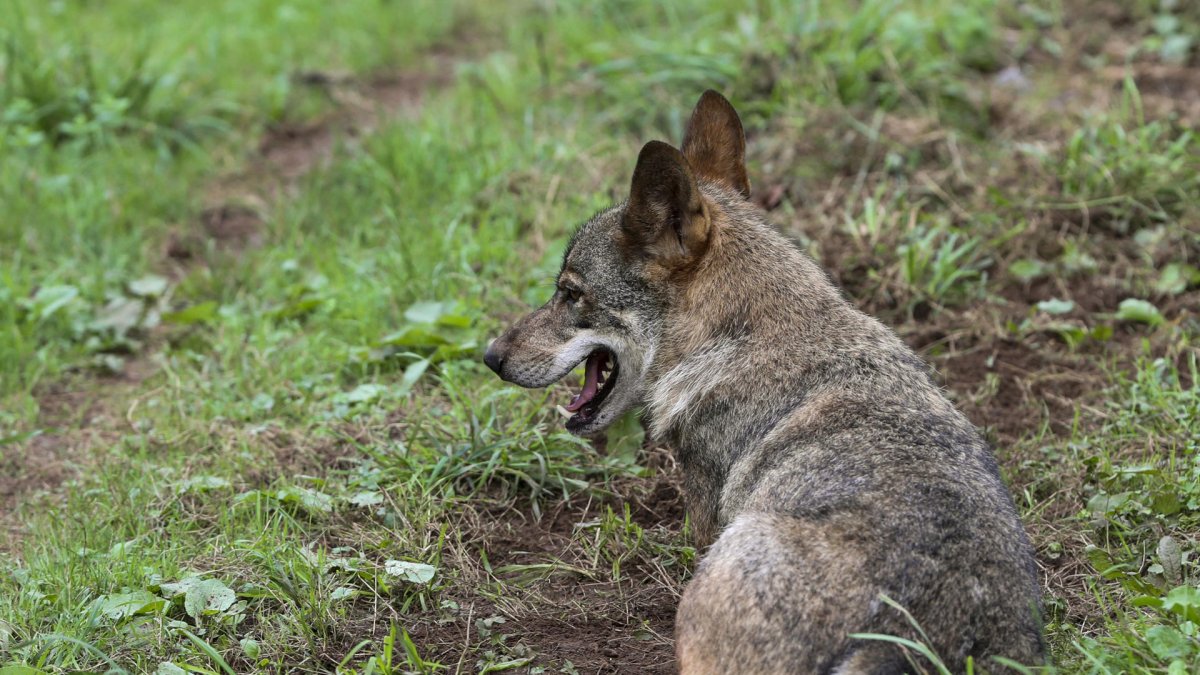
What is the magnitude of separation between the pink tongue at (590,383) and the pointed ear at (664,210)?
1.81ft

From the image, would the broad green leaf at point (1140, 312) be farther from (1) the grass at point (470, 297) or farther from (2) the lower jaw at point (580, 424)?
(2) the lower jaw at point (580, 424)

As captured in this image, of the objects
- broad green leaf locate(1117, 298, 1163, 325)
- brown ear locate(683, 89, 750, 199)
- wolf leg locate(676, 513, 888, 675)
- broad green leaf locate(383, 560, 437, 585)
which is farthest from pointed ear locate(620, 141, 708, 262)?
broad green leaf locate(1117, 298, 1163, 325)

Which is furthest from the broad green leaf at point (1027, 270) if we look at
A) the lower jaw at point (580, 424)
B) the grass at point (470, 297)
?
the lower jaw at point (580, 424)

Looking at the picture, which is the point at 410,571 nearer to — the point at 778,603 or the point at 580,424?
the point at 580,424

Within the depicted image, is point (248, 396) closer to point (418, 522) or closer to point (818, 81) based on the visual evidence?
point (418, 522)

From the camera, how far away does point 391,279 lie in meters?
6.52

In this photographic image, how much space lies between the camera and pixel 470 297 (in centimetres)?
634

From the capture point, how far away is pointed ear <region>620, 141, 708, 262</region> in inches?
166

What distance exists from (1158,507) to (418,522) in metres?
2.79

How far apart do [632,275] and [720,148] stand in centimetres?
81

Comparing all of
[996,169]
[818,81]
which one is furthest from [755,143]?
[996,169]

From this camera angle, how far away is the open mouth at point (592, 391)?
475cm

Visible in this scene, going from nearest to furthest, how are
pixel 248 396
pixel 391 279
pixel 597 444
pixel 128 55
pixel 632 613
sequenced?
pixel 632 613
pixel 597 444
pixel 248 396
pixel 391 279
pixel 128 55

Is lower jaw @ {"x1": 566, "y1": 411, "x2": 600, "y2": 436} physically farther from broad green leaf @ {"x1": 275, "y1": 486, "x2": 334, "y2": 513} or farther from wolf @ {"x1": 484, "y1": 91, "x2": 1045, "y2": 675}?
broad green leaf @ {"x1": 275, "y1": 486, "x2": 334, "y2": 513}
